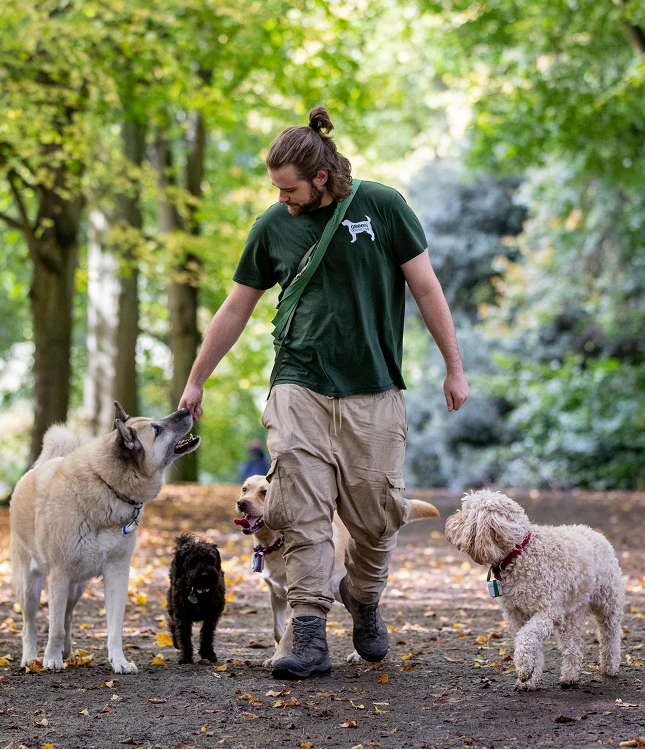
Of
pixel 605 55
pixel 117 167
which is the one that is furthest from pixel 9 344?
pixel 605 55

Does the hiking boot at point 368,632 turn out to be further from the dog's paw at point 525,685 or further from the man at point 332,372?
the dog's paw at point 525,685

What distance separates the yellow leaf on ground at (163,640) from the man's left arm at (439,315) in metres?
2.82

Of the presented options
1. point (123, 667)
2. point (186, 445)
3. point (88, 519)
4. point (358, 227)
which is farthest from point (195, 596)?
point (358, 227)

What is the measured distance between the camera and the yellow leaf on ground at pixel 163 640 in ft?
20.7

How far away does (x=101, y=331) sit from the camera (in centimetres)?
1772

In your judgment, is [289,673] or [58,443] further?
[58,443]

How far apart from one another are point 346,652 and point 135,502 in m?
1.68

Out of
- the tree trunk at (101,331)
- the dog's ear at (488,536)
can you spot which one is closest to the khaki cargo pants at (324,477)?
the dog's ear at (488,536)

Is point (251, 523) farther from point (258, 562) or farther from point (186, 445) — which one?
point (186, 445)

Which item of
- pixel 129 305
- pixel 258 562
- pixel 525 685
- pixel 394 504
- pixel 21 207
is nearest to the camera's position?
pixel 525 685

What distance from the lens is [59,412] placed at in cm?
1389

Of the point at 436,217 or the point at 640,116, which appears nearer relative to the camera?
the point at 640,116

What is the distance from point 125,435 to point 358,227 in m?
1.88

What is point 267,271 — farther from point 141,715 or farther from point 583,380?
point 583,380
